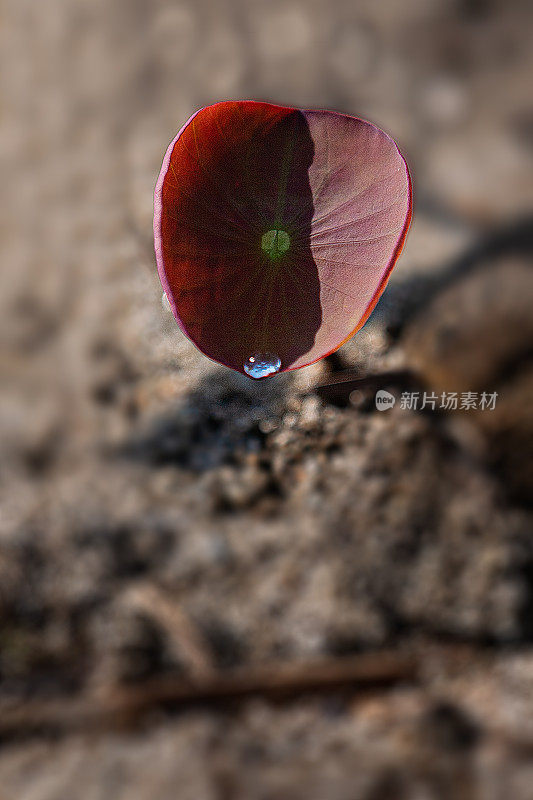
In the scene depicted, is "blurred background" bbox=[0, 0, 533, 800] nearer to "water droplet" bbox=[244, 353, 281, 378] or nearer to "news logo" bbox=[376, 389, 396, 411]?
"news logo" bbox=[376, 389, 396, 411]

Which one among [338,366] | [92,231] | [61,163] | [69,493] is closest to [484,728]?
[338,366]

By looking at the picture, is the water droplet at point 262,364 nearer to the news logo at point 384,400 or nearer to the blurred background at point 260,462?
the blurred background at point 260,462

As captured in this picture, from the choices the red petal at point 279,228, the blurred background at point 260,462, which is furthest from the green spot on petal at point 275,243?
the blurred background at point 260,462

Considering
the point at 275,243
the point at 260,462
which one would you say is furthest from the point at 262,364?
the point at 260,462

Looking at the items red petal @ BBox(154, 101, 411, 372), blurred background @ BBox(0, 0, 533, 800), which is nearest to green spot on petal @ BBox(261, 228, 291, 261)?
red petal @ BBox(154, 101, 411, 372)

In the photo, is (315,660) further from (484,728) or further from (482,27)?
(482,27)

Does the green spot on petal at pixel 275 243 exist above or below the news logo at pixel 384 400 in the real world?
above
